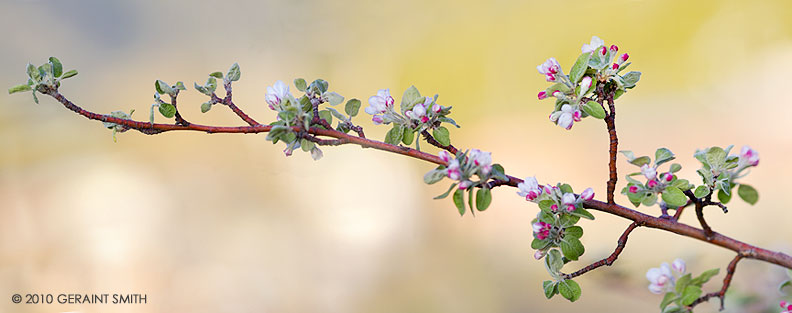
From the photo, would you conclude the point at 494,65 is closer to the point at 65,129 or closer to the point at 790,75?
the point at 790,75

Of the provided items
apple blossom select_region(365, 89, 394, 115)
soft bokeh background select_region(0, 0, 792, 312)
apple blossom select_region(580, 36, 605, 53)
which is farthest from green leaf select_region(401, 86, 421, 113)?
soft bokeh background select_region(0, 0, 792, 312)

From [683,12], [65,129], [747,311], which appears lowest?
[747,311]

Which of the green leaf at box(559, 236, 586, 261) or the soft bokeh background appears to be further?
the soft bokeh background

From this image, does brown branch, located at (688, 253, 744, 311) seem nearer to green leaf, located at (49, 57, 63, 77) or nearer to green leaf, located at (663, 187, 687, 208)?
green leaf, located at (663, 187, 687, 208)

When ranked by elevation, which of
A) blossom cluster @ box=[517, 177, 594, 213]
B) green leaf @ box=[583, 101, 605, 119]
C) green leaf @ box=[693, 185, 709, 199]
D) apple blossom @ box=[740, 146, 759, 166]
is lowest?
green leaf @ box=[693, 185, 709, 199]

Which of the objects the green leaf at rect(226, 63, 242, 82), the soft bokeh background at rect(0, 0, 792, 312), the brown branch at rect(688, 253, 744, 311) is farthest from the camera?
the soft bokeh background at rect(0, 0, 792, 312)

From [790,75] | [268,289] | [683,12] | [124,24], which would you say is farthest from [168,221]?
[790,75]
